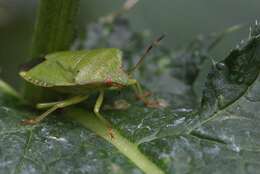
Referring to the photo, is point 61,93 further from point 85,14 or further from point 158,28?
point 85,14

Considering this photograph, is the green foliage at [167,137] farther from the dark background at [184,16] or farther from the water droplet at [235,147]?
the dark background at [184,16]

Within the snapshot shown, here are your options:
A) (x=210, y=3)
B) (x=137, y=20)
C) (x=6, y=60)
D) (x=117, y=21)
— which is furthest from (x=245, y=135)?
(x=6, y=60)

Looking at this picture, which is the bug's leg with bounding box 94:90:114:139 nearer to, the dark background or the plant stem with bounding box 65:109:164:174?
the plant stem with bounding box 65:109:164:174

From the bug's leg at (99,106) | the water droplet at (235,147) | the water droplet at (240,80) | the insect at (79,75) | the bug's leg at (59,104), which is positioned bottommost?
the bug's leg at (59,104)

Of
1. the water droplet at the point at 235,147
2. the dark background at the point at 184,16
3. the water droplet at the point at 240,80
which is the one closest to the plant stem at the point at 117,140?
A: the water droplet at the point at 235,147

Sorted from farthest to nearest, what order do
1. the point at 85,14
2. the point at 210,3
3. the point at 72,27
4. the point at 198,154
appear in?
the point at 85,14 < the point at 210,3 < the point at 72,27 < the point at 198,154

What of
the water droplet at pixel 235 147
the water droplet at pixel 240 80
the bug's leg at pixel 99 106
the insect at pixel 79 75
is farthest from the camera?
the insect at pixel 79 75

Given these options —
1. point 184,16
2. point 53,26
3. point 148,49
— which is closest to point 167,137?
point 148,49
